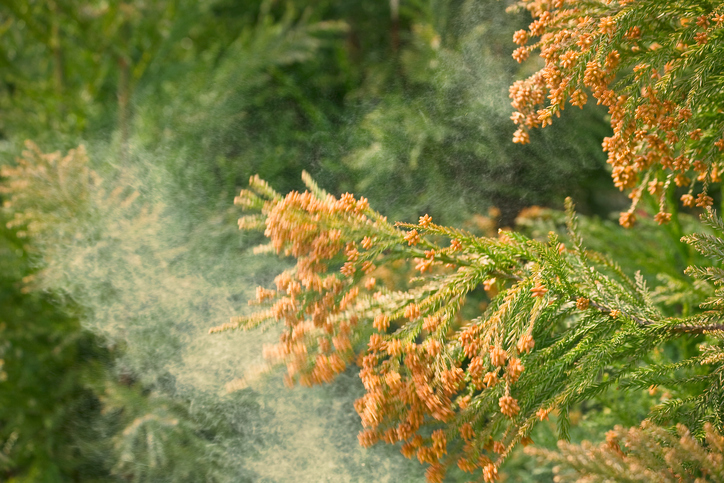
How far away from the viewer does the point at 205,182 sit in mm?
2576

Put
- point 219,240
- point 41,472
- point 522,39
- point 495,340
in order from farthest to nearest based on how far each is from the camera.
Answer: point 41,472
point 219,240
point 522,39
point 495,340

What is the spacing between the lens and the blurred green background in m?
1.82

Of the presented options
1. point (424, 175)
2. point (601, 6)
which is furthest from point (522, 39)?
point (424, 175)

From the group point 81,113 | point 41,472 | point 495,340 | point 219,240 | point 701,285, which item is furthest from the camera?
point 81,113

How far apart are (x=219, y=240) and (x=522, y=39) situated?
5.43ft

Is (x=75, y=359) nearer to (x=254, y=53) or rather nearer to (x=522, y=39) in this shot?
(x=254, y=53)

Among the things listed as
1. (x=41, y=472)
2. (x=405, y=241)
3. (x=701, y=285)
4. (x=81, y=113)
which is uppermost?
(x=81, y=113)

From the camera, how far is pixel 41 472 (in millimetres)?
2361

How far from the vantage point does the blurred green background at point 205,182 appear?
1.82 meters

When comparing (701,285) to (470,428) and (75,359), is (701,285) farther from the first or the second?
(75,359)

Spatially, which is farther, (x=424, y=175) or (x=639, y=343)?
(x=424, y=175)

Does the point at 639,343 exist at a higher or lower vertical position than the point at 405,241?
lower

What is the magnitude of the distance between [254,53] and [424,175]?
Result: 1470 mm

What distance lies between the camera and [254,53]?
3.00 m
